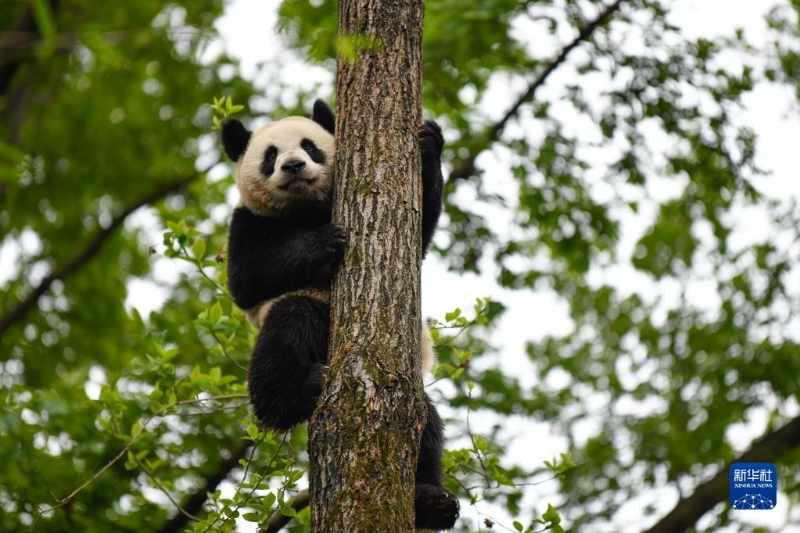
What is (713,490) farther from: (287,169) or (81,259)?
(81,259)

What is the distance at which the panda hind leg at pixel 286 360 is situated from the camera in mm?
5117

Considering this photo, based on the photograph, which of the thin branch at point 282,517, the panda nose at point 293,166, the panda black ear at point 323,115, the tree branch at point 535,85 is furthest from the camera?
the tree branch at point 535,85

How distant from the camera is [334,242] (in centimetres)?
441

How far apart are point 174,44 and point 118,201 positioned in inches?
115

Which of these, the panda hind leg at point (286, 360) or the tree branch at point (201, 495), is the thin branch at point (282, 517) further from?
the tree branch at point (201, 495)

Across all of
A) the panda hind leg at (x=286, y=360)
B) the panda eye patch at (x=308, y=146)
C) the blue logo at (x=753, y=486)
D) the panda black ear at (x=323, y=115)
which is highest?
the panda black ear at (x=323, y=115)

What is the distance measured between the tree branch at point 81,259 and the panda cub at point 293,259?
243 inches

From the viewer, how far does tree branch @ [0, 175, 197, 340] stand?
11.7 metres

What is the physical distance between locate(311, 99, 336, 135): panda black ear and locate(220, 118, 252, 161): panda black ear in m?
0.68

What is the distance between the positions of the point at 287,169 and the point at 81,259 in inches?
298

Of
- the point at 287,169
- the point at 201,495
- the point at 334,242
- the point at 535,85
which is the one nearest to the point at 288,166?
the point at 287,169

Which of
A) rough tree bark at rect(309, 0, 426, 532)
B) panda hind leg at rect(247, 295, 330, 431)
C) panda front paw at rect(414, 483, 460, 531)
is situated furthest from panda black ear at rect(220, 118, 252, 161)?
panda front paw at rect(414, 483, 460, 531)

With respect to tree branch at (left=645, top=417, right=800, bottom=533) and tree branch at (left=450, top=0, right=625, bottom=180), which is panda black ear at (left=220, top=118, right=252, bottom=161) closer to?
tree branch at (left=450, top=0, right=625, bottom=180)

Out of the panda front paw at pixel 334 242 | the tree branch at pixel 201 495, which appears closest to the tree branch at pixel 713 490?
the tree branch at pixel 201 495
